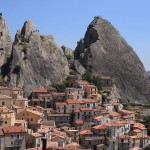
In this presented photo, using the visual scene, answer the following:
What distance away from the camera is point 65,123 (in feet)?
286

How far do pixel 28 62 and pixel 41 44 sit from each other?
8.20 metres

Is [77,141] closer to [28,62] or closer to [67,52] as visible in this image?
[28,62]

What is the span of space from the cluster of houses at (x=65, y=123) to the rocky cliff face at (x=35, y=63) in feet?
24.1

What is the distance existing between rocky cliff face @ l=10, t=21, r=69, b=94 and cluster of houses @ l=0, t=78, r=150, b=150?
734 cm

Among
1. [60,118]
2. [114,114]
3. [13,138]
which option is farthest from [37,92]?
[13,138]

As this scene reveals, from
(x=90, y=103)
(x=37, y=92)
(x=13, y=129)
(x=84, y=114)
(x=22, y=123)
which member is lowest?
(x=13, y=129)

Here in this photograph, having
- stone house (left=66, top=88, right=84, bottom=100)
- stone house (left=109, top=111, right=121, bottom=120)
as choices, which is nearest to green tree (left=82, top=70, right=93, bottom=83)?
stone house (left=66, top=88, right=84, bottom=100)

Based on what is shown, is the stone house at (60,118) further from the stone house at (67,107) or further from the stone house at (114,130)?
the stone house at (114,130)

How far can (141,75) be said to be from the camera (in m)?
132

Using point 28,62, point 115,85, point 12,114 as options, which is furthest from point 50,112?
point 115,85

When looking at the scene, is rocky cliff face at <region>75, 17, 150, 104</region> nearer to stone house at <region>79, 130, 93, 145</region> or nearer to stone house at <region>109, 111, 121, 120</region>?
stone house at <region>109, 111, 121, 120</region>

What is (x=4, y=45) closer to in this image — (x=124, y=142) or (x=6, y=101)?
(x=6, y=101)

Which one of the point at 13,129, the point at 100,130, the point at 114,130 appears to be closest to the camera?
the point at 13,129

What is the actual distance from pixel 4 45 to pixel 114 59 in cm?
3424
